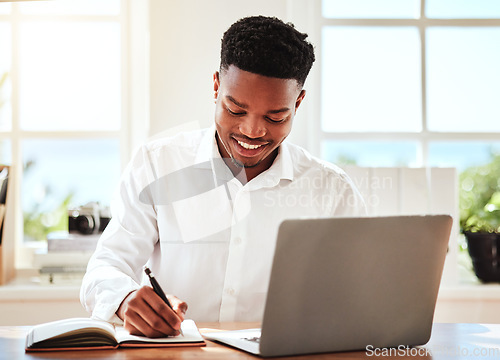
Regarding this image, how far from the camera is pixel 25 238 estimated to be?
104 inches

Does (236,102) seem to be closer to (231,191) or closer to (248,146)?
(248,146)

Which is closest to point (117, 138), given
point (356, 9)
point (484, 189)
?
point (356, 9)

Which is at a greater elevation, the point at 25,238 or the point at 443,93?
the point at 443,93

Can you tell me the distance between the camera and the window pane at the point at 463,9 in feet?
8.77

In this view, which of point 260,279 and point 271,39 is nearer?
point 271,39

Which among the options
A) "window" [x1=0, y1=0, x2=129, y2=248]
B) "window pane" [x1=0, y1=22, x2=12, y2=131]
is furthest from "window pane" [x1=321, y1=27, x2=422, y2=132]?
"window pane" [x1=0, y1=22, x2=12, y2=131]

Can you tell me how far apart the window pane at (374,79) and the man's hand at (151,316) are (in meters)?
1.67

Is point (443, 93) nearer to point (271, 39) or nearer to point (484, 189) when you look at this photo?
point (484, 189)

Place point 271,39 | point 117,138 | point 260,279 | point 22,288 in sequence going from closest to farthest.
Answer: point 271,39 < point 260,279 < point 22,288 < point 117,138

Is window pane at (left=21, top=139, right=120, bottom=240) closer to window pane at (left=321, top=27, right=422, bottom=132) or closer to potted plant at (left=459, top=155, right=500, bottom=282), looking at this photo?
window pane at (left=321, top=27, right=422, bottom=132)

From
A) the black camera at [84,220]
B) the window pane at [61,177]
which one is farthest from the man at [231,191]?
the window pane at [61,177]

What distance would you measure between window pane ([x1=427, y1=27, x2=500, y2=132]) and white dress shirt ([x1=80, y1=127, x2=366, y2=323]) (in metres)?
1.12

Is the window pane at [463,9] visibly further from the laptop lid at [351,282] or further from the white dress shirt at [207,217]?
the laptop lid at [351,282]

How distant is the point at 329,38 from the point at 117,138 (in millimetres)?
998
